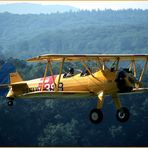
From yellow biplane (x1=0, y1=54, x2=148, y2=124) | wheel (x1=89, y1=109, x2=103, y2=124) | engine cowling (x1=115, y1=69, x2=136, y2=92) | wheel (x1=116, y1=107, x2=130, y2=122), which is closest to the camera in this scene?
wheel (x1=89, y1=109, x2=103, y2=124)

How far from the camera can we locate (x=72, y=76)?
96.1ft

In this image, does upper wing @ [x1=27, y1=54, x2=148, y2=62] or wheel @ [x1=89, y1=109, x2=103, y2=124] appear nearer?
upper wing @ [x1=27, y1=54, x2=148, y2=62]

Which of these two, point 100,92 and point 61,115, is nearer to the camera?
point 100,92

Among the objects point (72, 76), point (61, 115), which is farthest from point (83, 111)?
point (72, 76)

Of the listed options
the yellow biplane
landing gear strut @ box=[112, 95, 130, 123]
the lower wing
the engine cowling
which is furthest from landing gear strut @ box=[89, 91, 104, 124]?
landing gear strut @ box=[112, 95, 130, 123]

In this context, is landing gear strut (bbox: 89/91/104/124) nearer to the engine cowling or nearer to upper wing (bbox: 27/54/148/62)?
the engine cowling

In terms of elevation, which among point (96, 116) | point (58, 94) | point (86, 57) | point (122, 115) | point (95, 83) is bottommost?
point (122, 115)

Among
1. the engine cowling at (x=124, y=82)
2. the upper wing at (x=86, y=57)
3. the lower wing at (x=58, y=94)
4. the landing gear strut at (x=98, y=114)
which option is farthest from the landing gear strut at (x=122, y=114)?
the upper wing at (x=86, y=57)

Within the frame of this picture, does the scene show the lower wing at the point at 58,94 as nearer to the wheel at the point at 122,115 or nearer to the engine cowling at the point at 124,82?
the engine cowling at the point at 124,82

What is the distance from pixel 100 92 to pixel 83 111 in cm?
8959

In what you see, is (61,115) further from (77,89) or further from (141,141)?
(77,89)

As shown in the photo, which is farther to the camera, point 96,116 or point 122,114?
point 122,114

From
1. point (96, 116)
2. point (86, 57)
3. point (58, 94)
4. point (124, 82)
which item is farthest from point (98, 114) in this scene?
point (86, 57)

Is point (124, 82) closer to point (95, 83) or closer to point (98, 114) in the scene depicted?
point (95, 83)
